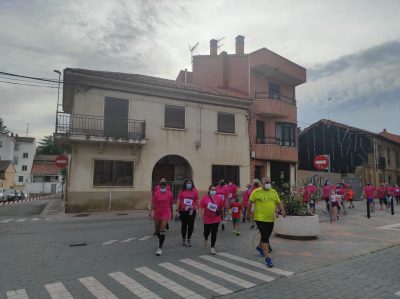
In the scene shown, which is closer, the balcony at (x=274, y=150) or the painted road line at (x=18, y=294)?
the painted road line at (x=18, y=294)

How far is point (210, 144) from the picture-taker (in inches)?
795

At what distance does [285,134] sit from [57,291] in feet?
70.4

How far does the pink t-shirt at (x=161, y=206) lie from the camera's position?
24.5 feet

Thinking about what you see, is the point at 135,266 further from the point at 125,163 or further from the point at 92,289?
the point at 125,163

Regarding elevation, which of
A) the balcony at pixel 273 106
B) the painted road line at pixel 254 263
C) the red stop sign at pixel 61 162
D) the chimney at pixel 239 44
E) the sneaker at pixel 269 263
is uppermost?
the chimney at pixel 239 44

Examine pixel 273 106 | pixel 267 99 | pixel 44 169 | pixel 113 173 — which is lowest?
pixel 113 173

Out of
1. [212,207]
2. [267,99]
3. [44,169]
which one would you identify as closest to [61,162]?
[267,99]

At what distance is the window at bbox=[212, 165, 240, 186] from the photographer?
20.3 m

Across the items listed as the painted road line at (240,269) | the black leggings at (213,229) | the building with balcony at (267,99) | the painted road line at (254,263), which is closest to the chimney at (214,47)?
the building with balcony at (267,99)

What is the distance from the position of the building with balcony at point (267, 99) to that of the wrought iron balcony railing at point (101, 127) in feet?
26.8

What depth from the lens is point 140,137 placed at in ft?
57.7

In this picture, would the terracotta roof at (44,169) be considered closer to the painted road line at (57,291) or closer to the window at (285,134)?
the window at (285,134)

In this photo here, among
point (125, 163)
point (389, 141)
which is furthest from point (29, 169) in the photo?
point (389, 141)

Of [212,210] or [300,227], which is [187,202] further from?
[300,227]
